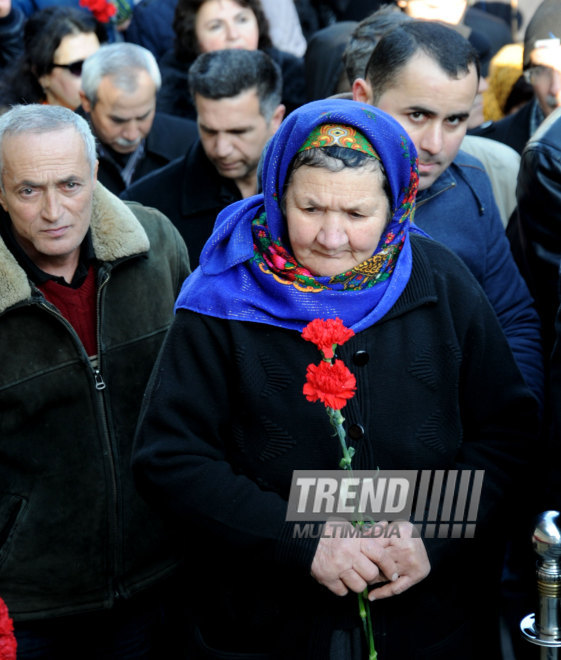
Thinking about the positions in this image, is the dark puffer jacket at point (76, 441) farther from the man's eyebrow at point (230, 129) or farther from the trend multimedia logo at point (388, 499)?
the man's eyebrow at point (230, 129)

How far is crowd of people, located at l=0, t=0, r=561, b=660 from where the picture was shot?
91.0 inches

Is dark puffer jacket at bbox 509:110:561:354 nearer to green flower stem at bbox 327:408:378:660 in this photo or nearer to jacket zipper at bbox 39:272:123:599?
green flower stem at bbox 327:408:378:660

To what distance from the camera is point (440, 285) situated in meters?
2.42

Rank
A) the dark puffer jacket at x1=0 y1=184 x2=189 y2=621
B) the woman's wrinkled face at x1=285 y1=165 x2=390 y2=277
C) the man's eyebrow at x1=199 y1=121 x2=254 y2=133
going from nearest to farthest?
the woman's wrinkled face at x1=285 y1=165 x2=390 y2=277 < the dark puffer jacket at x1=0 y1=184 x2=189 y2=621 < the man's eyebrow at x1=199 y1=121 x2=254 y2=133

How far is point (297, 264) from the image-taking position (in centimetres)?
236

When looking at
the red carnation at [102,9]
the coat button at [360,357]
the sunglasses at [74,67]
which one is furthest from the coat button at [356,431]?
the red carnation at [102,9]

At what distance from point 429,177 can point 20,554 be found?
1.62 m

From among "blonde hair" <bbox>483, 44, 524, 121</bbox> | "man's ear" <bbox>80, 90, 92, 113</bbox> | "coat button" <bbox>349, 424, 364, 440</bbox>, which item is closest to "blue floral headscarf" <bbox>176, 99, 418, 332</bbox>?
"coat button" <bbox>349, 424, 364, 440</bbox>

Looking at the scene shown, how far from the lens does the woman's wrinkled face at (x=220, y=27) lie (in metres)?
5.61

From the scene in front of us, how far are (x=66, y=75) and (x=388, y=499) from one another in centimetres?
394

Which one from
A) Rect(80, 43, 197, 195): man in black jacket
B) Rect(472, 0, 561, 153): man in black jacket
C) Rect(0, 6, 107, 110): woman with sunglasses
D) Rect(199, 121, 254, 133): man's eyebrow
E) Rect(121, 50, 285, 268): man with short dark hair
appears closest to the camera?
Rect(472, 0, 561, 153): man in black jacket

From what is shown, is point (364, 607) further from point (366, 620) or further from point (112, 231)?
point (112, 231)

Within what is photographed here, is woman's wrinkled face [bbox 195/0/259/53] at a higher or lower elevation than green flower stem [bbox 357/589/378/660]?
higher

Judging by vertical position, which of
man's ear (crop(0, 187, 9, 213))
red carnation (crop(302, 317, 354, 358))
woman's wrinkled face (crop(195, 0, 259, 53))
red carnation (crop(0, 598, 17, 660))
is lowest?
red carnation (crop(0, 598, 17, 660))
